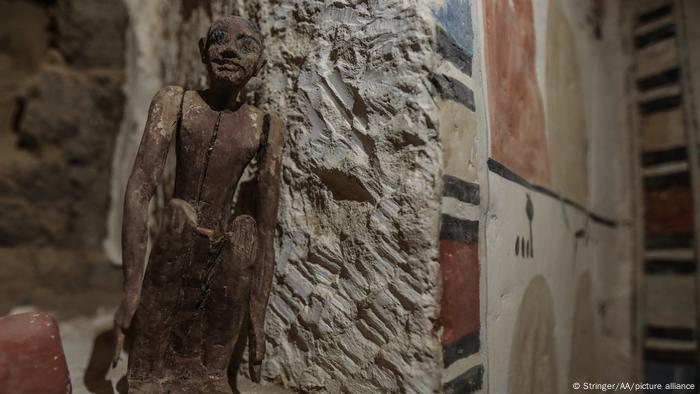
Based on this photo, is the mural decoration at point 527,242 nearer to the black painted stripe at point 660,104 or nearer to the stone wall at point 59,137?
the black painted stripe at point 660,104

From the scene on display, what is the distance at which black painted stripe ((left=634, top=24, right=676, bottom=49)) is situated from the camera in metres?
2.35

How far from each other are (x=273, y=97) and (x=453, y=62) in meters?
0.45

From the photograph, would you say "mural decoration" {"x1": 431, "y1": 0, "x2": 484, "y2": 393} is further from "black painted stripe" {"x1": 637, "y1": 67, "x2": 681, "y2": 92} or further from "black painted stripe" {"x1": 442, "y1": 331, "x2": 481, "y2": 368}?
"black painted stripe" {"x1": 637, "y1": 67, "x2": 681, "y2": 92}

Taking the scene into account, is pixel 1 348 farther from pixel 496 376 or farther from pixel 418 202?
pixel 496 376

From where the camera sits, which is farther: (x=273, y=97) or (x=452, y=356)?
(x=273, y=97)

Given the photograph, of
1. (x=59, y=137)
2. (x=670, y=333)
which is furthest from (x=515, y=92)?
(x=59, y=137)

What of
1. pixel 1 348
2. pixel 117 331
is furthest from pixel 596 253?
pixel 1 348

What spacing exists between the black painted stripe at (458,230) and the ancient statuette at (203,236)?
36cm

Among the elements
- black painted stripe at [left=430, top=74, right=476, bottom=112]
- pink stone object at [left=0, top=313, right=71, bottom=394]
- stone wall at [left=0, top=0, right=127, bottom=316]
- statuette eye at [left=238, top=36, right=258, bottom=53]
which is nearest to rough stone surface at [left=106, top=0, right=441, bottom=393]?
black painted stripe at [left=430, top=74, right=476, bottom=112]

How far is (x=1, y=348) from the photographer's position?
2.89 feet

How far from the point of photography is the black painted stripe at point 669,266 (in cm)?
220

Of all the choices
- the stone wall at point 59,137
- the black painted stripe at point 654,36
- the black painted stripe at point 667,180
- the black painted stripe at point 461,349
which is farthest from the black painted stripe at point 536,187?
the stone wall at point 59,137

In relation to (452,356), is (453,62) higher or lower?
higher

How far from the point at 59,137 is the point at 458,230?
1665 mm
